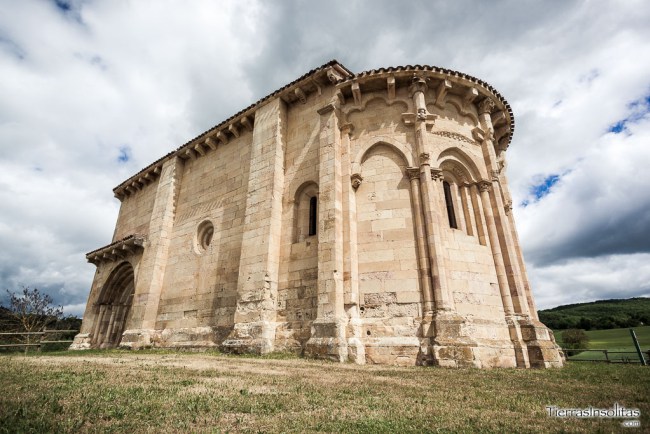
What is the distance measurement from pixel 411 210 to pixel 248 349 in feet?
20.0

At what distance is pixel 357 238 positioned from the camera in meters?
9.62

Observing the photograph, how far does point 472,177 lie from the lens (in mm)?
10781

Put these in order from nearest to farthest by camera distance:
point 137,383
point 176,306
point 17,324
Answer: point 137,383 < point 176,306 < point 17,324

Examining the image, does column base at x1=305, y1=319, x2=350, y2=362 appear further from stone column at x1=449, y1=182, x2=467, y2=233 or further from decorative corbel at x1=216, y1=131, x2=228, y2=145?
decorative corbel at x1=216, y1=131, x2=228, y2=145

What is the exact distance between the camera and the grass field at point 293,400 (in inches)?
114

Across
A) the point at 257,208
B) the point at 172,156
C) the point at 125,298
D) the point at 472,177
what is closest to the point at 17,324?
the point at 125,298

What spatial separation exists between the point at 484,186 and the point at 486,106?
118 inches

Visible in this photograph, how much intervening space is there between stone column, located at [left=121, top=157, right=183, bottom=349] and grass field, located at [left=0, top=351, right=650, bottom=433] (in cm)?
778

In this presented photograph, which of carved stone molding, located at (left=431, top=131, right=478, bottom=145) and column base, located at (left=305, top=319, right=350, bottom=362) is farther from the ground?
carved stone molding, located at (left=431, top=131, right=478, bottom=145)

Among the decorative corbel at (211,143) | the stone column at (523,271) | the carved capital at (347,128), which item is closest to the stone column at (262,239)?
the carved capital at (347,128)

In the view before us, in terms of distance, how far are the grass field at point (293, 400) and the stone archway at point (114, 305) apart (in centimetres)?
1223

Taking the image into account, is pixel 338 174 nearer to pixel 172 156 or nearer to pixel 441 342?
pixel 441 342

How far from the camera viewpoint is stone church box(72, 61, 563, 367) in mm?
8516

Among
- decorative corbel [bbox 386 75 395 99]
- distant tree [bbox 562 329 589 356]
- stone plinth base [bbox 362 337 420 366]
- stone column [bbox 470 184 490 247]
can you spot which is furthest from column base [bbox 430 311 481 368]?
distant tree [bbox 562 329 589 356]
